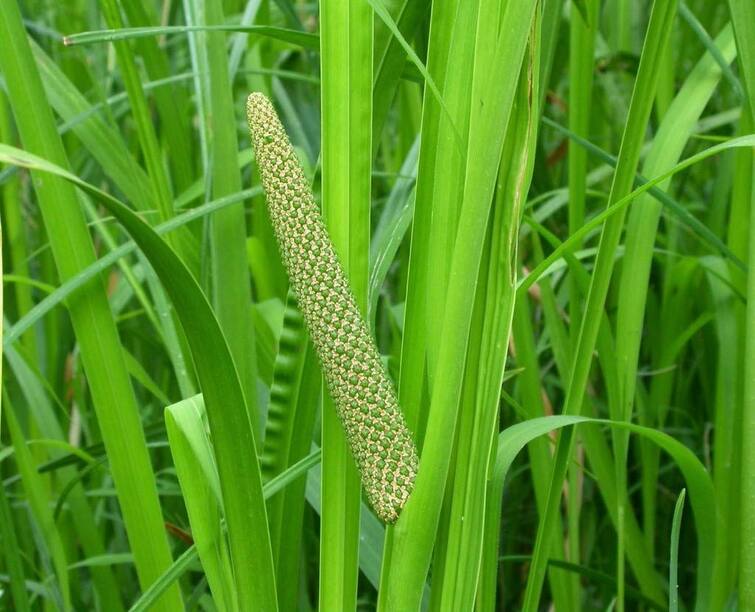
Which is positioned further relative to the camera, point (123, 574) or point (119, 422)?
point (123, 574)

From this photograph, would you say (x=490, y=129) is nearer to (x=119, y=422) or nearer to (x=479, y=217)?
(x=479, y=217)

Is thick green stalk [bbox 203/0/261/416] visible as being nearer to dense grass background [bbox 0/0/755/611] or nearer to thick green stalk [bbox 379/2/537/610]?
dense grass background [bbox 0/0/755/611]

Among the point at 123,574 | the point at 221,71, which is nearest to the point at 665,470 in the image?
the point at 123,574

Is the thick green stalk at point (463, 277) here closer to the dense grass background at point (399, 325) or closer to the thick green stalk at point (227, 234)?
the dense grass background at point (399, 325)

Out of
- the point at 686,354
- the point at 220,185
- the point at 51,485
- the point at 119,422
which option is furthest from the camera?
the point at 686,354

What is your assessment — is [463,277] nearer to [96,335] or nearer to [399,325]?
[96,335]

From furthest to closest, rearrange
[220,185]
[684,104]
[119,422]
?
[684,104]
[220,185]
[119,422]

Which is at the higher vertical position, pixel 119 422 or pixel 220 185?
pixel 220 185

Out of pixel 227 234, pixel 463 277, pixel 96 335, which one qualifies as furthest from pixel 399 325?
pixel 463 277
